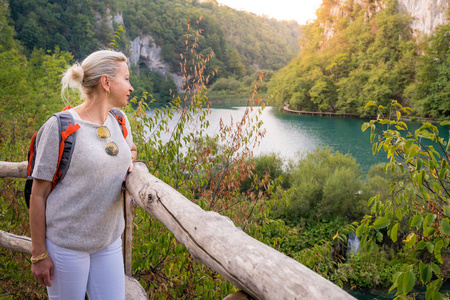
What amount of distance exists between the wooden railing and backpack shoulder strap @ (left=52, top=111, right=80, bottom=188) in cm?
29

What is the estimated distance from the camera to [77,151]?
1.32 metres

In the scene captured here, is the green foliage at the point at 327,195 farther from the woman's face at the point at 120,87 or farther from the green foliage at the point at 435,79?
the green foliage at the point at 435,79

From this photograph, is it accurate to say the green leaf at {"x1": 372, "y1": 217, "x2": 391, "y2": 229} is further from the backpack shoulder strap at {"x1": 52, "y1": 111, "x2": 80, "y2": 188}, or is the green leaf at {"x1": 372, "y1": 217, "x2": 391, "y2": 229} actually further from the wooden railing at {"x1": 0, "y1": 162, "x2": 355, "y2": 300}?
the backpack shoulder strap at {"x1": 52, "y1": 111, "x2": 80, "y2": 188}

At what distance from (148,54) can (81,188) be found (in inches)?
3512

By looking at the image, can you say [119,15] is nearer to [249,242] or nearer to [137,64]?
[137,64]

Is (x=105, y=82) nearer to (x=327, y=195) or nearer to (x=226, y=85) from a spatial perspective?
(x=327, y=195)

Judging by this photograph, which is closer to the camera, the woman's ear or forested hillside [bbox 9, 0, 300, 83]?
the woman's ear

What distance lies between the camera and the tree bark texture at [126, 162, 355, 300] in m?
0.73

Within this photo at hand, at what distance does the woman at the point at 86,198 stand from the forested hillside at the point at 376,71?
34.8 meters

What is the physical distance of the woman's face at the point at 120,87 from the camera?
150 cm

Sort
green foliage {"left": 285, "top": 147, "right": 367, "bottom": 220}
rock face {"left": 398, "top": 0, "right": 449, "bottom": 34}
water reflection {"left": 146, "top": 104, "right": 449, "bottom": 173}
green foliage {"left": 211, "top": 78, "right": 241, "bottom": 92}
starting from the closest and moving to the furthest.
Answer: green foliage {"left": 285, "top": 147, "right": 367, "bottom": 220}, water reflection {"left": 146, "top": 104, "right": 449, "bottom": 173}, rock face {"left": 398, "top": 0, "right": 449, "bottom": 34}, green foliage {"left": 211, "top": 78, "right": 241, "bottom": 92}

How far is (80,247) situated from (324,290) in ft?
3.41

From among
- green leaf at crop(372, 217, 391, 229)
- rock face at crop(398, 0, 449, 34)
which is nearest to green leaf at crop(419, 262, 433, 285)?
green leaf at crop(372, 217, 391, 229)

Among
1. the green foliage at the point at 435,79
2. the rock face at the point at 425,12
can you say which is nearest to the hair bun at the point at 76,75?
the green foliage at the point at 435,79
